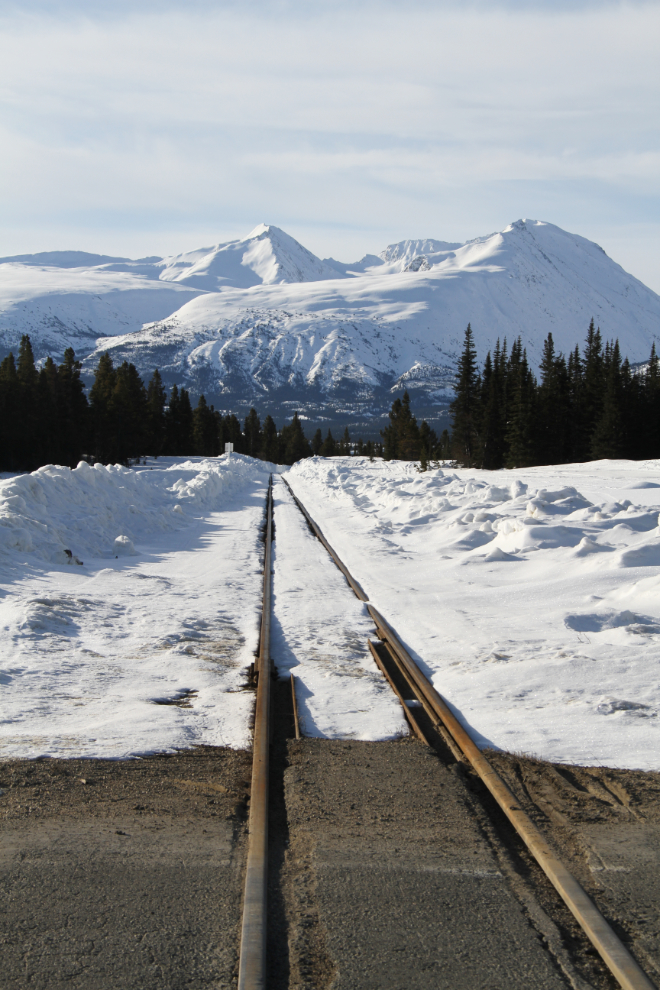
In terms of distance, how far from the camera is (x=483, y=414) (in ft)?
240

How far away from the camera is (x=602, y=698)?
5.85 metres

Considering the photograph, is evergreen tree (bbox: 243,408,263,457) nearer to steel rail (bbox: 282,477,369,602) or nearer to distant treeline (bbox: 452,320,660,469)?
distant treeline (bbox: 452,320,660,469)

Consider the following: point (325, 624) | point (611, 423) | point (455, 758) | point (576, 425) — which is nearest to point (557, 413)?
point (576, 425)

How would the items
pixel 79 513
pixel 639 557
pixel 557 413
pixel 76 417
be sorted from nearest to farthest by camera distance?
pixel 639 557
pixel 79 513
pixel 557 413
pixel 76 417

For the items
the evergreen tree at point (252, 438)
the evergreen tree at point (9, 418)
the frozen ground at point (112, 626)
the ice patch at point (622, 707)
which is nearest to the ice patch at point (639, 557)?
the ice patch at point (622, 707)

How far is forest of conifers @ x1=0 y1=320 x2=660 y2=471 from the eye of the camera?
6338cm

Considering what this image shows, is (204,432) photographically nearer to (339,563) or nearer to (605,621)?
(339,563)

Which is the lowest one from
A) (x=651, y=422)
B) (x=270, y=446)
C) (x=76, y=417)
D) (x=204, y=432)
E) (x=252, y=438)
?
(x=270, y=446)

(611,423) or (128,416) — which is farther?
(128,416)

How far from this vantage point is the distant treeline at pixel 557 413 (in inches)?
2452

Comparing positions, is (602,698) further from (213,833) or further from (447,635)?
(213,833)

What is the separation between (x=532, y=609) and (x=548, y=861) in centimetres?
564

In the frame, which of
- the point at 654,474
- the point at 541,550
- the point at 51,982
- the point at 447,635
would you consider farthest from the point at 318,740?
the point at 654,474

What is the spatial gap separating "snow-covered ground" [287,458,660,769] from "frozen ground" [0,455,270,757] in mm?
2015
